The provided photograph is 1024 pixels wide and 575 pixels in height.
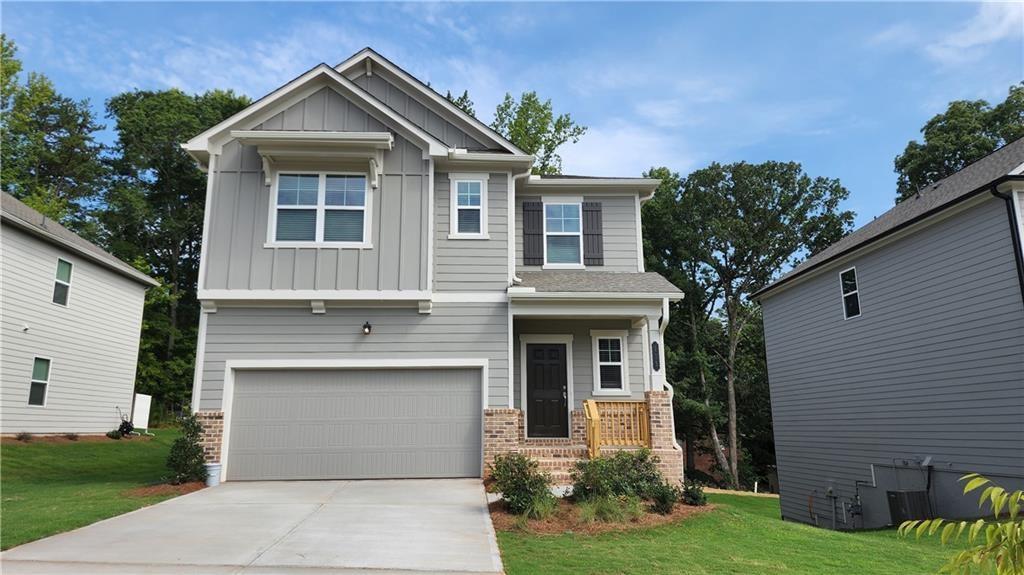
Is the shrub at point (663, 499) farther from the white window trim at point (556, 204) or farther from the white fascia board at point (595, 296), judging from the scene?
the white window trim at point (556, 204)

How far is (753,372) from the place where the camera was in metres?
30.3

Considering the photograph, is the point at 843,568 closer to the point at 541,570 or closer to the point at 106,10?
the point at 541,570

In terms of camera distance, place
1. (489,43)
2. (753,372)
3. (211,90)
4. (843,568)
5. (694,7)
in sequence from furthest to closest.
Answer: (211,90) < (753,372) < (489,43) < (694,7) < (843,568)

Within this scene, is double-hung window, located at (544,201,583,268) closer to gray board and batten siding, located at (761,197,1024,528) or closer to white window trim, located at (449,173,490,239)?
white window trim, located at (449,173,490,239)

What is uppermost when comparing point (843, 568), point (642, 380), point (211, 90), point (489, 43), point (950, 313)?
point (211, 90)

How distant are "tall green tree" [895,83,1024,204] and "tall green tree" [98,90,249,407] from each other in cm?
3344

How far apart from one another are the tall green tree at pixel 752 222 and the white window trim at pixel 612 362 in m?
17.3

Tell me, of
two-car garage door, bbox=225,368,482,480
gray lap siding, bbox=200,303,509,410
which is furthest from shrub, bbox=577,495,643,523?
two-car garage door, bbox=225,368,482,480

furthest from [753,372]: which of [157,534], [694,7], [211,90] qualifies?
[211,90]

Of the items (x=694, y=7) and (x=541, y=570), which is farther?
(x=694, y=7)

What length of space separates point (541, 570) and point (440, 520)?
2.26 meters

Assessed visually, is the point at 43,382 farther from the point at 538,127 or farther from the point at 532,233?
the point at 538,127

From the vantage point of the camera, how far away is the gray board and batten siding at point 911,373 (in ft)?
35.0

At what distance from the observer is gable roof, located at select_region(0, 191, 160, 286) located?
14.4 metres
